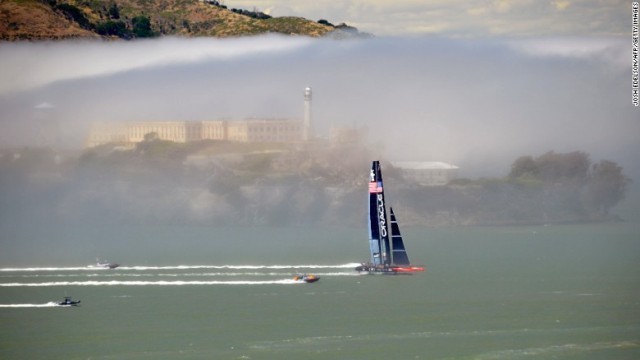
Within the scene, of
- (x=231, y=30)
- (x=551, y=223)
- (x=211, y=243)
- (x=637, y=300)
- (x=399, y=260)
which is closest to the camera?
(x=637, y=300)

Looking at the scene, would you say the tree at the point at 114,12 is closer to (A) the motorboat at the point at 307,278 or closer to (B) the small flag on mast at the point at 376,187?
(B) the small flag on mast at the point at 376,187

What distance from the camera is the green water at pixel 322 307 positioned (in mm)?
68125

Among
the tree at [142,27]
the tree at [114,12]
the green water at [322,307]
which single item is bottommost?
→ the green water at [322,307]

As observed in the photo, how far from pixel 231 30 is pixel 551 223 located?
45.6 metres

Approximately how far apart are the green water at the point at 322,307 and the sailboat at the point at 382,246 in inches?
35.5

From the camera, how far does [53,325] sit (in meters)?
73.4

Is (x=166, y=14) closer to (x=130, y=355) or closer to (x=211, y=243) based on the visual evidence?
(x=211, y=243)

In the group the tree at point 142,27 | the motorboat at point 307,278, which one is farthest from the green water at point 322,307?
the tree at point 142,27

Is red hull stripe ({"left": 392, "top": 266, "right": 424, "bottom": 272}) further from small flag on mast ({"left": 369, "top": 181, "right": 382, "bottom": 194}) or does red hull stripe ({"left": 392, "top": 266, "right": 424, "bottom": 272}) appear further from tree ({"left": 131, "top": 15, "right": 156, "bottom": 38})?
tree ({"left": 131, "top": 15, "right": 156, "bottom": 38})

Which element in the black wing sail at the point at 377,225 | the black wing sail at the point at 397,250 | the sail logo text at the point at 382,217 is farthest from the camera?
the sail logo text at the point at 382,217

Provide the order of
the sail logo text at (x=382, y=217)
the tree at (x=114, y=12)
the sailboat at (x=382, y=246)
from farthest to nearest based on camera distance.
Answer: the tree at (x=114, y=12)
the sail logo text at (x=382, y=217)
the sailboat at (x=382, y=246)

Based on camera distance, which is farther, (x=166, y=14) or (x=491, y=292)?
(x=166, y=14)

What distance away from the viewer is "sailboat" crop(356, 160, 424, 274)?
9038cm

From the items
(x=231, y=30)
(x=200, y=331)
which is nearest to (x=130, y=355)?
(x=200, y=331)
